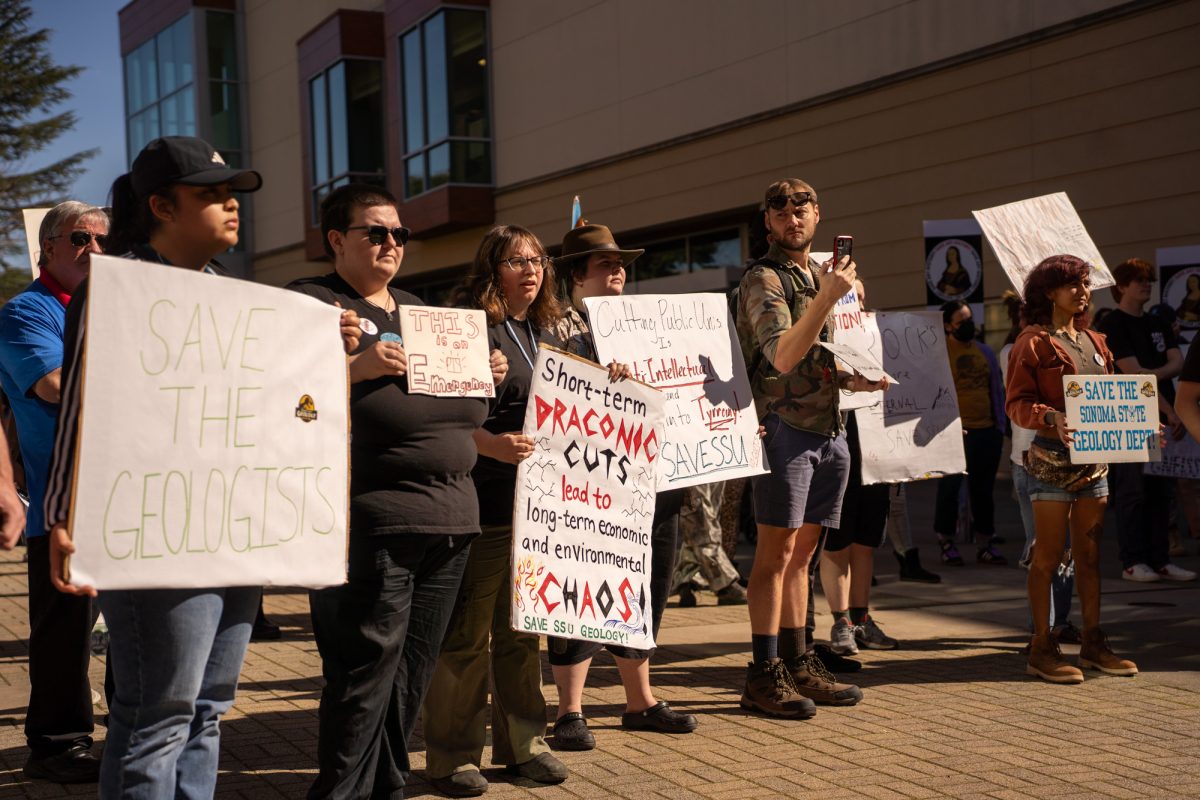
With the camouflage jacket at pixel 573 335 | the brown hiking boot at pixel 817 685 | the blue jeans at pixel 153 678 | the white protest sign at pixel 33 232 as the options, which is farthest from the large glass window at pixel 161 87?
the blue jeans at pixel 153 678

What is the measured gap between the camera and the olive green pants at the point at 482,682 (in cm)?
469

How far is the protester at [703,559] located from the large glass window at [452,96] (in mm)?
16793

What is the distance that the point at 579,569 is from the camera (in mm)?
5004

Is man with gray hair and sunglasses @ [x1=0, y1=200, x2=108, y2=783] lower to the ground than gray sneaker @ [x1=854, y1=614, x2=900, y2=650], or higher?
higher

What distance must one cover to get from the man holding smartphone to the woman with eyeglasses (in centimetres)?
196

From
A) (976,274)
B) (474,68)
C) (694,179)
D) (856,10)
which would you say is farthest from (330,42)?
(976,274)

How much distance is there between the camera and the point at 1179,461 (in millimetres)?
9945

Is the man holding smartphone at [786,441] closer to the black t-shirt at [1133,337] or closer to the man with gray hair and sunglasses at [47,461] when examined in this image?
the man with gray hair and sunglasses at [47,461]

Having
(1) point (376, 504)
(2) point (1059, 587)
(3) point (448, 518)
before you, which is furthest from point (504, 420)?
(2) point (1059, 587)

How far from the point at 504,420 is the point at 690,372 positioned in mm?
1100

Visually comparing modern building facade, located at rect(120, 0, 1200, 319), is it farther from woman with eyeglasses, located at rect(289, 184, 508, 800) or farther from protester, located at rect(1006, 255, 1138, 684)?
woman with eyeglasses, located at rect(289, 184, 508, 800)

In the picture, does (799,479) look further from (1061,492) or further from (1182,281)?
(1182,281)

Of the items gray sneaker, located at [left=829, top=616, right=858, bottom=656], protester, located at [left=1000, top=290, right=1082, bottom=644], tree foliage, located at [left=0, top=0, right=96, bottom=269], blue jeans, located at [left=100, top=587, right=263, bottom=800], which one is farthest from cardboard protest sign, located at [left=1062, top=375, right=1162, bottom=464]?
tree foliage, located at [left=0, top=0, right=96, bottom=269]

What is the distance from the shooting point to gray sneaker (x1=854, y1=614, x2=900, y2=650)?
7.37 meters
